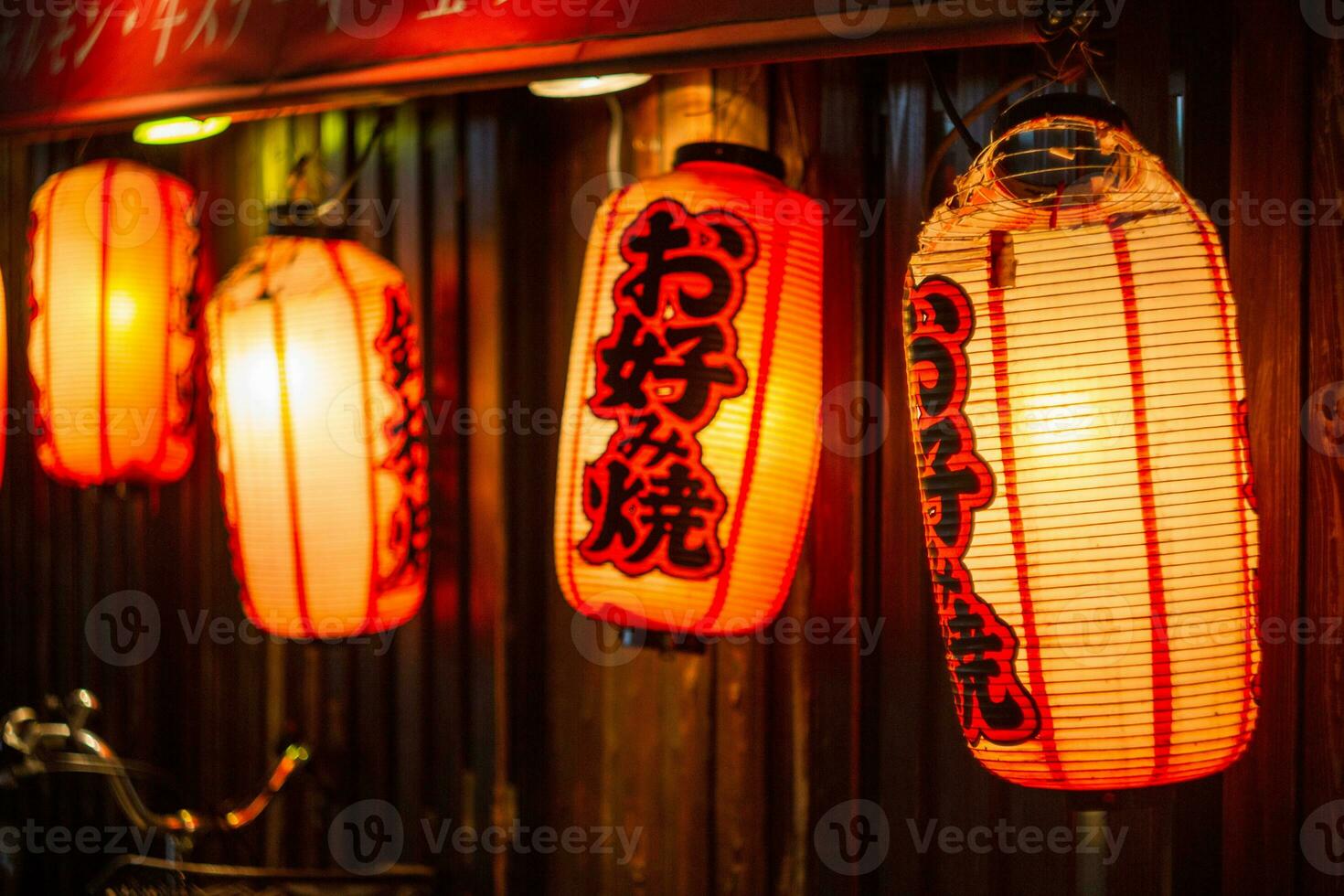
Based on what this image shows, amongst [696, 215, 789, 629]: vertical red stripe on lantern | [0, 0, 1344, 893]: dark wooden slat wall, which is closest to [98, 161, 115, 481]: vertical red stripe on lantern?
[0, 0, 1344, 893]: dark wooden slat wall

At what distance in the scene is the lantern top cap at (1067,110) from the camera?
227 cm

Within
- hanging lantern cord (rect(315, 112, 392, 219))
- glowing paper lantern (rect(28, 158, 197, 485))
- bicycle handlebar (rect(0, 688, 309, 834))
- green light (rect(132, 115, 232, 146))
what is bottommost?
bicycle handlebar (rect(0, 688, 309, 834))

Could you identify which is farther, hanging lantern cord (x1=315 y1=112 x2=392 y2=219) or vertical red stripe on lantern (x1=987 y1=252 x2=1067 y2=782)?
hanging lantern cord (x1=315 y1=112 x2=392 y2=219)

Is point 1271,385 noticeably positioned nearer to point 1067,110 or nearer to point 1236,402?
point 1236,402

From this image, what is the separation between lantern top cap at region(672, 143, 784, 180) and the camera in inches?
121

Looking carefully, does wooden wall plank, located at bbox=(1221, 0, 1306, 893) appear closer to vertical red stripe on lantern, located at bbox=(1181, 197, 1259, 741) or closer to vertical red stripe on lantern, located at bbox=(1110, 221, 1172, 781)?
vertical red stripe on lantern, located at bbox=(1181, 197, 1259, 741)

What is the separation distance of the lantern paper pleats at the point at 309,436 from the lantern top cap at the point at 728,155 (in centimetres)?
113

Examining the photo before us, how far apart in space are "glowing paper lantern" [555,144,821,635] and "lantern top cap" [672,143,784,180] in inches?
6.3

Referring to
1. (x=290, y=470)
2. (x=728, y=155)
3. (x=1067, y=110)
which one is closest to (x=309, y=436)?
(x=290, y=470)

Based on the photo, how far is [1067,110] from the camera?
2.28 meters

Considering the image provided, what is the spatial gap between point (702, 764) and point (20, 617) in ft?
14.7

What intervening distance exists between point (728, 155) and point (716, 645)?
1810 mm

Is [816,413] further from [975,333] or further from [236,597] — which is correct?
[236,597]

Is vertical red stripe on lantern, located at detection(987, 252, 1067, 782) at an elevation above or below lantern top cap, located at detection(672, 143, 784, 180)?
below
